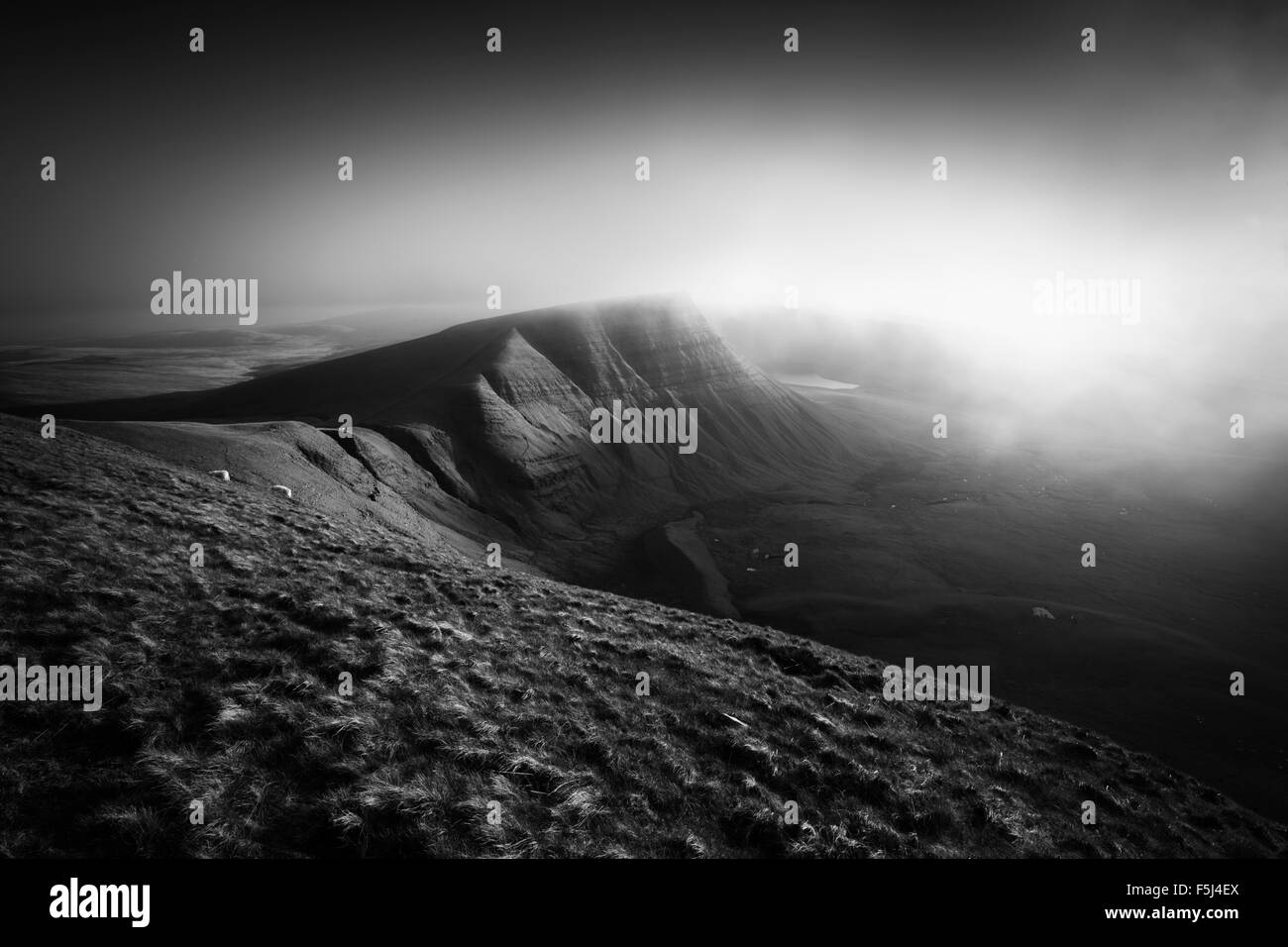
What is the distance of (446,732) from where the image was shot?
29.7 ft

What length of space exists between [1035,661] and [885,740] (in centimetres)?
2815

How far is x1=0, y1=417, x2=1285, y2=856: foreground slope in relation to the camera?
6.78 m

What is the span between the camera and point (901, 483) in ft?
295

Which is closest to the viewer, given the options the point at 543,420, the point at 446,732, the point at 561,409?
the point at 446,732

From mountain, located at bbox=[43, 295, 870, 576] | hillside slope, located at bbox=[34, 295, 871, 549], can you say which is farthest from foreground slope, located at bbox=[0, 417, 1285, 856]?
hillside slope, located at bbox=[34, 295, 871, 549]

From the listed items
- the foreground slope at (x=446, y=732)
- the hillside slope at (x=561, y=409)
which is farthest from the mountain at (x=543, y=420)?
the foreground slope at (x=446, y=732)

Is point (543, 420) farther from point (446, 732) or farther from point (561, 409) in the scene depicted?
Result: point (446, 732)

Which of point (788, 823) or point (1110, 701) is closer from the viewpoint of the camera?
point (788, 823)

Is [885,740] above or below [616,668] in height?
below

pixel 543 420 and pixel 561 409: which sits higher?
pixel 561 409

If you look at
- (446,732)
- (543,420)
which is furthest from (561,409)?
(446,732)

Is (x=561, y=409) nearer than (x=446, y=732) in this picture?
No
